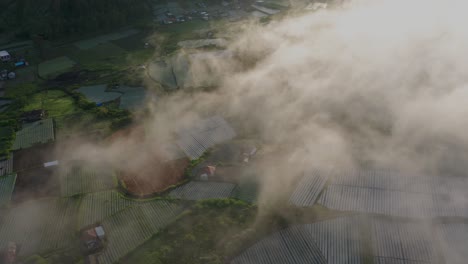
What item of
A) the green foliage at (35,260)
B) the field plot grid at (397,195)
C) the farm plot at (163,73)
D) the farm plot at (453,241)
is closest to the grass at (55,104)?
the farm plot at (163,73)

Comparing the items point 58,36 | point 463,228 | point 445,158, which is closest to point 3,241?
point 463,228

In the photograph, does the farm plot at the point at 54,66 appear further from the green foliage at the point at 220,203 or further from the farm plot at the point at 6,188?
the green foliage at the point at 220,203

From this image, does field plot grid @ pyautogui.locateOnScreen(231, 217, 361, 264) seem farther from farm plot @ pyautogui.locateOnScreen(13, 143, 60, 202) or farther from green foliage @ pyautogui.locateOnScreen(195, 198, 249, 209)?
farm plot @ pyautogui.locateOnScreen(13, 143, 60, 202)

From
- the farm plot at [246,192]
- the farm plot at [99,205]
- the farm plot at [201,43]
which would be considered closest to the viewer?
the farm plot at [99,205]

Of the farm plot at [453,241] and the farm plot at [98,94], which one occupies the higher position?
the farm plot at [98,94]

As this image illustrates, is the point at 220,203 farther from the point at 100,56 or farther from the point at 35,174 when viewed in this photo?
the point at 100,56

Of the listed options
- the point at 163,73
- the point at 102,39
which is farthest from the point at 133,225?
the point at 102,39
